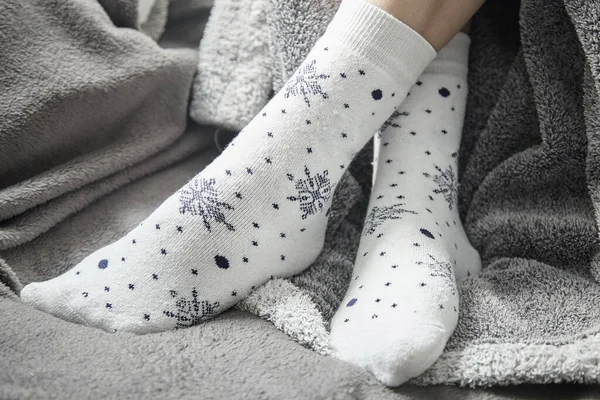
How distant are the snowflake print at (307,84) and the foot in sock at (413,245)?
0.12 metres

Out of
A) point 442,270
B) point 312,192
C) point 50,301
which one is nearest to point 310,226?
point 312,192

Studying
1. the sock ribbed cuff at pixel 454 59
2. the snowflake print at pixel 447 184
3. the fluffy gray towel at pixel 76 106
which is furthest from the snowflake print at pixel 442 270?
the fluffy gray towel at pixel 76 106

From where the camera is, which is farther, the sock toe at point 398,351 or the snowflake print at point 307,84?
the snowflake print at point 307,84

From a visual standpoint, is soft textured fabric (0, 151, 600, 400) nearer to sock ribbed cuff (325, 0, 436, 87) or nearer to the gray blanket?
the gray blanket

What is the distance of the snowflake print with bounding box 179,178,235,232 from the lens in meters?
0.60

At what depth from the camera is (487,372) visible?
0.52 meters

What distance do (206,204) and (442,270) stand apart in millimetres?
232

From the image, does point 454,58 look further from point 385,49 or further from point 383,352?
point 383,352

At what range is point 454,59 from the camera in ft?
2.43

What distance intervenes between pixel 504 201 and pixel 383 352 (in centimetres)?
29

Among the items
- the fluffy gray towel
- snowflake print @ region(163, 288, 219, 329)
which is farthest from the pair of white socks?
the fluffy gray towel

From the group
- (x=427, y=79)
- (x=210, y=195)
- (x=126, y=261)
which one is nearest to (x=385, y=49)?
(x=427, y=79)

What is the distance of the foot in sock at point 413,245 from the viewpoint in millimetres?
521

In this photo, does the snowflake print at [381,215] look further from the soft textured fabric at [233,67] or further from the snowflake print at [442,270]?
the soft textured fabric at [233,67]
